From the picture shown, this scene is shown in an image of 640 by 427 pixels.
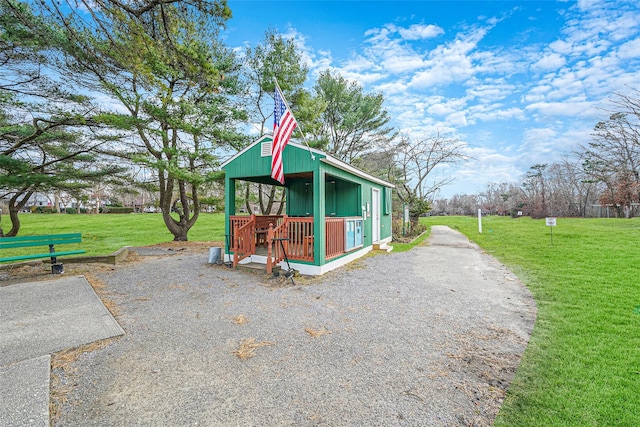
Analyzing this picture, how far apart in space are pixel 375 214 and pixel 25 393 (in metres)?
9.96

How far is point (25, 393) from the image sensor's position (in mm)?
2061

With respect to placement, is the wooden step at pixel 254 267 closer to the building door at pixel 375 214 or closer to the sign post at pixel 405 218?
the building door at pixel 375 214

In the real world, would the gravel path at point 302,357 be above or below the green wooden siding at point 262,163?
below

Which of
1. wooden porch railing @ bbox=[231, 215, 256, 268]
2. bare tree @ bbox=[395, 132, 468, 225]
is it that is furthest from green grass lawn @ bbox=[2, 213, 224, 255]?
bare tree @ bbox=[395, 132, 468, 225]

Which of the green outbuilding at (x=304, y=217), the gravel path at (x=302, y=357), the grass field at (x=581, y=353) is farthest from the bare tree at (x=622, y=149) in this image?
the gravel path at (x=302, y=357)

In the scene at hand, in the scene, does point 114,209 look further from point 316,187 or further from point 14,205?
point 316,187

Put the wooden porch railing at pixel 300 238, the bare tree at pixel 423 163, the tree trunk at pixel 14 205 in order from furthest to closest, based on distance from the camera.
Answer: the bare tree at pixel 423 163, the tree trunk at pixel 14 205, the wooden porch railing at pixel 300 238

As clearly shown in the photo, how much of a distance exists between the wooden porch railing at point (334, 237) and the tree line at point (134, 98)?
4007 mm

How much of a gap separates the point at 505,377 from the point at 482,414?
2.16 feet

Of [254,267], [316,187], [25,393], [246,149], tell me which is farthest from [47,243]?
[316,187]

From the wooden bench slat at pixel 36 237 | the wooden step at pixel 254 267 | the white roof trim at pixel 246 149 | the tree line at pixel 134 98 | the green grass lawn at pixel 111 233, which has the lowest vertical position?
the wooden step at pixel 254 267

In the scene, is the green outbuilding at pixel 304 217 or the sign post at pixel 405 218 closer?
the green outbuilding at pixel 304 217

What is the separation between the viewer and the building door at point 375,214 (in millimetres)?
10375

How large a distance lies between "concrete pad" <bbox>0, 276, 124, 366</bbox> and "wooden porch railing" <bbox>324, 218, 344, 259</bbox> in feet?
14.9
